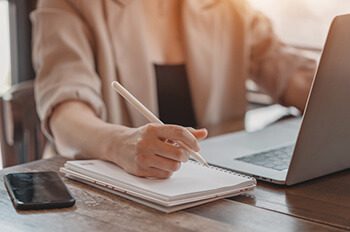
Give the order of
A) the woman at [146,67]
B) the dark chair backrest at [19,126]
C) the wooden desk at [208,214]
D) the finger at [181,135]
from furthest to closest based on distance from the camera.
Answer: the dark chair backrest at [19,126]
the woman at [146,67]
the finger at [181,135]
the wooden desk at [208,214]

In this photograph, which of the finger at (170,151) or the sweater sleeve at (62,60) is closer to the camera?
the finger at (170,151)

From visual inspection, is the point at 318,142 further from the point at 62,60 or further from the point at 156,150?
the point at 62,60

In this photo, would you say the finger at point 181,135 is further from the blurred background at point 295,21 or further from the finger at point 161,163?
the blurred background at point 295,21

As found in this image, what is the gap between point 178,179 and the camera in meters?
1.12

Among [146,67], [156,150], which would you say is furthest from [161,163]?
[146,67]

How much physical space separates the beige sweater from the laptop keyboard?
324 millimetres

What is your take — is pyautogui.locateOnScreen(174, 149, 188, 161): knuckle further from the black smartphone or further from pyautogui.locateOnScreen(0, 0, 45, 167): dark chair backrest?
pyautogui.locateOnScreen(0, 0, 45, 167): dark chair backrest

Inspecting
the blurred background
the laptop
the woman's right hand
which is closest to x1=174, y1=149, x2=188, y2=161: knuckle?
the woman's right hand

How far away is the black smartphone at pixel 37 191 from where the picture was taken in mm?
1032

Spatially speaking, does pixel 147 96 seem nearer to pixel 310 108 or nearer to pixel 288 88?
pixel 288 88

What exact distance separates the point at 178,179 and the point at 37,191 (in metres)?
0.22

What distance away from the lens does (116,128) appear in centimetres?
124

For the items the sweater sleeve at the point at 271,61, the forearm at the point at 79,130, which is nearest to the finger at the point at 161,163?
the forearm at the point at 79,130

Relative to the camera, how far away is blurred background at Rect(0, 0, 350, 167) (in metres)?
2.29
